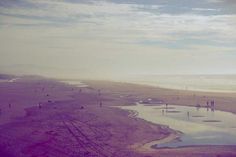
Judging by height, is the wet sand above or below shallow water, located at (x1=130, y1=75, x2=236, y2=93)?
below

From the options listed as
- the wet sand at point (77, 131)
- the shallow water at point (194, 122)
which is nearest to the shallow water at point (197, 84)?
the wet sand at point (77, 131)

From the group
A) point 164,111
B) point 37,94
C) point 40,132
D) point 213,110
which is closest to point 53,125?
point 40,132

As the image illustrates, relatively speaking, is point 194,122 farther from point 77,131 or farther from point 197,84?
point 197,84

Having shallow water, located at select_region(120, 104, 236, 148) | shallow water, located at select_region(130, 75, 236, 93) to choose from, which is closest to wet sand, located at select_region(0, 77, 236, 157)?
shallow water, located at select_region(120, 104, 236, 148)

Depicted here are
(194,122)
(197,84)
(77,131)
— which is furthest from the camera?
(197,84)

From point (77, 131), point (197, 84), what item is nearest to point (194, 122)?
point (77, 131)

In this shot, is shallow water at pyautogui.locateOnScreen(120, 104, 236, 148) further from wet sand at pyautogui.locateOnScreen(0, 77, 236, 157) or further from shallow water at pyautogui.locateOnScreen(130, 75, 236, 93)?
shallow water at pyautogui.locateOnScreen(130, 75, 236, 93)

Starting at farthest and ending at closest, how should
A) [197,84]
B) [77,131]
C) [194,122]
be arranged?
[197,84] < [194,122] < [77,131]

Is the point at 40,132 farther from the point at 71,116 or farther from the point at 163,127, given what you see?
the point at 163,127

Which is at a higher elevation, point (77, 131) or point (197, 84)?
point (197, 84)
